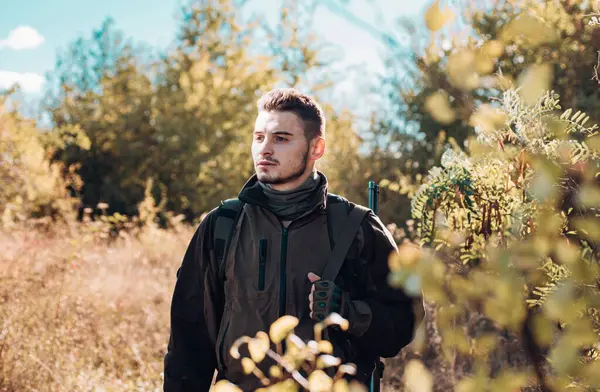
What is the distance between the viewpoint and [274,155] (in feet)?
8.10

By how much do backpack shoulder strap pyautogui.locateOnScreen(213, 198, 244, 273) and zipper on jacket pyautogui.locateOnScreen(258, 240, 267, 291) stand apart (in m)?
0.15

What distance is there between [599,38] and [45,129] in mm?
22438

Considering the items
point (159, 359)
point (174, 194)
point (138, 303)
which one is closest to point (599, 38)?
point (159, 359)

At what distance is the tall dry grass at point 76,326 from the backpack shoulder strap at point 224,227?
5.68 ft

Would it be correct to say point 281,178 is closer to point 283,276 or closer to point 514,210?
point 283,276

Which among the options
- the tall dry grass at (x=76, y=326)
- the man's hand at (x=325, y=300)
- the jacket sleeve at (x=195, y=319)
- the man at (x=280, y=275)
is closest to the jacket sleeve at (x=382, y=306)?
the man at (x=280, y=275)

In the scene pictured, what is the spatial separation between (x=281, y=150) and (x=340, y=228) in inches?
14.7

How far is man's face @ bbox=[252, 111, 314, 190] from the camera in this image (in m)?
2.46

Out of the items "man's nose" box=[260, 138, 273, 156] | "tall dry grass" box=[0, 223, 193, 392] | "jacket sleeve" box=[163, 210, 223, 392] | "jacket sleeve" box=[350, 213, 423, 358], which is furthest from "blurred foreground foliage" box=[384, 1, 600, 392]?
"tall dry grass" box=[0, 223, 193, 392]

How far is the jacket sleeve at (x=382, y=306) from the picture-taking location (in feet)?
7.59

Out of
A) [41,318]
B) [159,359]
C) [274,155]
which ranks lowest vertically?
[159,359]

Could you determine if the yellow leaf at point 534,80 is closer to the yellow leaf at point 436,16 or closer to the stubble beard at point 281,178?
the yellow leaf at point 436,16

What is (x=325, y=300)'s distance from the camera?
6.97ft

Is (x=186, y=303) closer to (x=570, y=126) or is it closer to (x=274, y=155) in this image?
(x=274, y=155)
